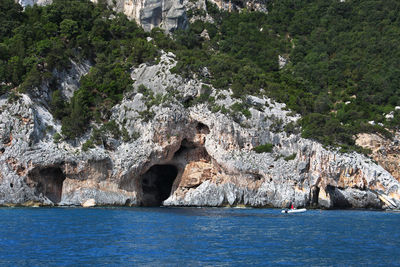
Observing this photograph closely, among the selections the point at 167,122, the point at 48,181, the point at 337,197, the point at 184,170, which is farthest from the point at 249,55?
the point at 48,181

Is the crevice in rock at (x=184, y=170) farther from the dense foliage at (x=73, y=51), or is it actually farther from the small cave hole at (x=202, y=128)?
the dense foliage at (x=73, y=51)

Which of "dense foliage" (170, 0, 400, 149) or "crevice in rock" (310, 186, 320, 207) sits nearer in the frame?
"crevice in rock" (310, 186, 320, 207)

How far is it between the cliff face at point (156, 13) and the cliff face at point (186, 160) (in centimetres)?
2314

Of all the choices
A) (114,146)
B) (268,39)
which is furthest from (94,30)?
(268,39)

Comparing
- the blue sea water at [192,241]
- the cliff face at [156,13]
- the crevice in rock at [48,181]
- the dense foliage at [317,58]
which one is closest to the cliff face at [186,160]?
the crevice in rock at [48,181]

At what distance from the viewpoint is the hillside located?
52250mm

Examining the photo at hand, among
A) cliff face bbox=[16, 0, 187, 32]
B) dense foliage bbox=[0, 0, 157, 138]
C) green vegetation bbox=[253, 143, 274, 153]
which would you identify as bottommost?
green vegetation bbox=[253, 143, 274, 153]

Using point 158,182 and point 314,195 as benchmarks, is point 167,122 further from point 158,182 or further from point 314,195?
point 314,195

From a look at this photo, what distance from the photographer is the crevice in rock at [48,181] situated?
50344 mm

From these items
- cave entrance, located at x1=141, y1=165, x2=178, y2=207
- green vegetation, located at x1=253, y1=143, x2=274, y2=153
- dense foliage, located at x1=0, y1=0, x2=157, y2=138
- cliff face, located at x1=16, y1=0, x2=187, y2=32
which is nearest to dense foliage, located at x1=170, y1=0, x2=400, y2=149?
cliff face, located at x1=16, y1=0, x2=187, y2=32

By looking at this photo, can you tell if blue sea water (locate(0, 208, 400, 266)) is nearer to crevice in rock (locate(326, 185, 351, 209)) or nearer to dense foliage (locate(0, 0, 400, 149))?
crevice in rock (locate(326, 185, 351, 209))

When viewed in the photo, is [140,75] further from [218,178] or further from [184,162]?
[218,178]

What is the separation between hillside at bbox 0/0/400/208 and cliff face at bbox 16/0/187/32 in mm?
5848

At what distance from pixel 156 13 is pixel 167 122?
31003 mm
